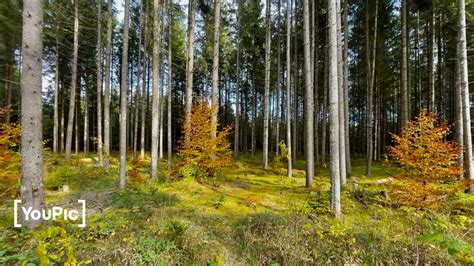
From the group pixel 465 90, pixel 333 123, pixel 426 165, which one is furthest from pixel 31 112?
pixel 465 90

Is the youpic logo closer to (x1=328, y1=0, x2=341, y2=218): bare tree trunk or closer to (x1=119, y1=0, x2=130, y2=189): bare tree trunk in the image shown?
(x1=119, y1=0, x2=130, y2=189): bare tree trunk

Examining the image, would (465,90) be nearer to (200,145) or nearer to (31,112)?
(200,145)

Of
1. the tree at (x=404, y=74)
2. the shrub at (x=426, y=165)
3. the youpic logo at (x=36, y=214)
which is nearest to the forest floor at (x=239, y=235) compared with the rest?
the youpic logo at (x=36, y=214)

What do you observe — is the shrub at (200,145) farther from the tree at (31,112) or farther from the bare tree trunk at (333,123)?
the tree at (31,112)

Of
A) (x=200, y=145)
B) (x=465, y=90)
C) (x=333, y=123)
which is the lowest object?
(x=200, y=145)

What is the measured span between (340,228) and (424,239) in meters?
1.21

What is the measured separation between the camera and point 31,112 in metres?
3.77

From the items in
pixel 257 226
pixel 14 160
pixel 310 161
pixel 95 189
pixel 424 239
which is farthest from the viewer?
pixel 310 161

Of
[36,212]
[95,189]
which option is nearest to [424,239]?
[36,212]

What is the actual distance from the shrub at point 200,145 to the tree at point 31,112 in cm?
446

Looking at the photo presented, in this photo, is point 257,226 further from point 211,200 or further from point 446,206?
point 446,206

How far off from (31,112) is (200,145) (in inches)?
191

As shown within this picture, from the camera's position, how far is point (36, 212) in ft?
12.6

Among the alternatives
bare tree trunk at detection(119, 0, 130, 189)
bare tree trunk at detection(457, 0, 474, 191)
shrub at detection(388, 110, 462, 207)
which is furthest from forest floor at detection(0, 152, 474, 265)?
bare tree trunk at detection(457, 0, 474, 191)
